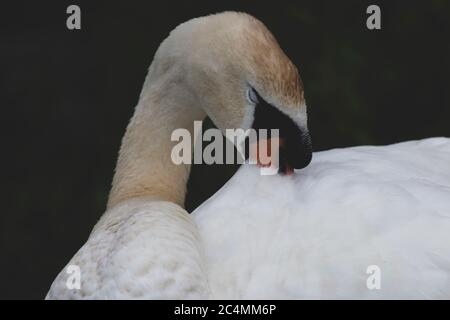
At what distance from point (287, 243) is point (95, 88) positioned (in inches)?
82.0

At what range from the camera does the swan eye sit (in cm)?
232

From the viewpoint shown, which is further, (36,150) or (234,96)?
(36,150)

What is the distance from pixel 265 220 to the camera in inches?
88.1

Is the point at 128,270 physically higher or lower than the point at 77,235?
higher

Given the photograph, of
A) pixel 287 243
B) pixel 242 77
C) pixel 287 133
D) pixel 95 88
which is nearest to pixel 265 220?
pixel 287 243

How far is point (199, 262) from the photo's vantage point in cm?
216

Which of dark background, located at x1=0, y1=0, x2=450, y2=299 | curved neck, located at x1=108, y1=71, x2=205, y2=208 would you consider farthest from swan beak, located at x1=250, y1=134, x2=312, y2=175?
dark background, located at x1=0, y1=0, x2=450, y2=299

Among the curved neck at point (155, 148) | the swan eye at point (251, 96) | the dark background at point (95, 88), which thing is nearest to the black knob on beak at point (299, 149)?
the swan eye at point (251, 96)

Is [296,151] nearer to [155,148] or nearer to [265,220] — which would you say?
[265,220]

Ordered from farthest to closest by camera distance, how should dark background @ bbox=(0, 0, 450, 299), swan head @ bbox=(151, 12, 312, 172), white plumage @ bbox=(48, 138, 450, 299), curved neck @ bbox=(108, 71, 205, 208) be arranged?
dark background @ bbox=(0, 0, 450, 299) → curved neck @ bbox=(108, 71, 205, 208) → swan head @ bbox=(151, 12, 312, 172) → white plumage @ bbox=(48, 138, 450, 299)

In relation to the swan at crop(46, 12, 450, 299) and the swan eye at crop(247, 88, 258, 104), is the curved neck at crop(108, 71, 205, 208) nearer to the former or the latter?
the swan at crop(46, 12, 450, 299)

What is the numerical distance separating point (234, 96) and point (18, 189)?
185 cm
